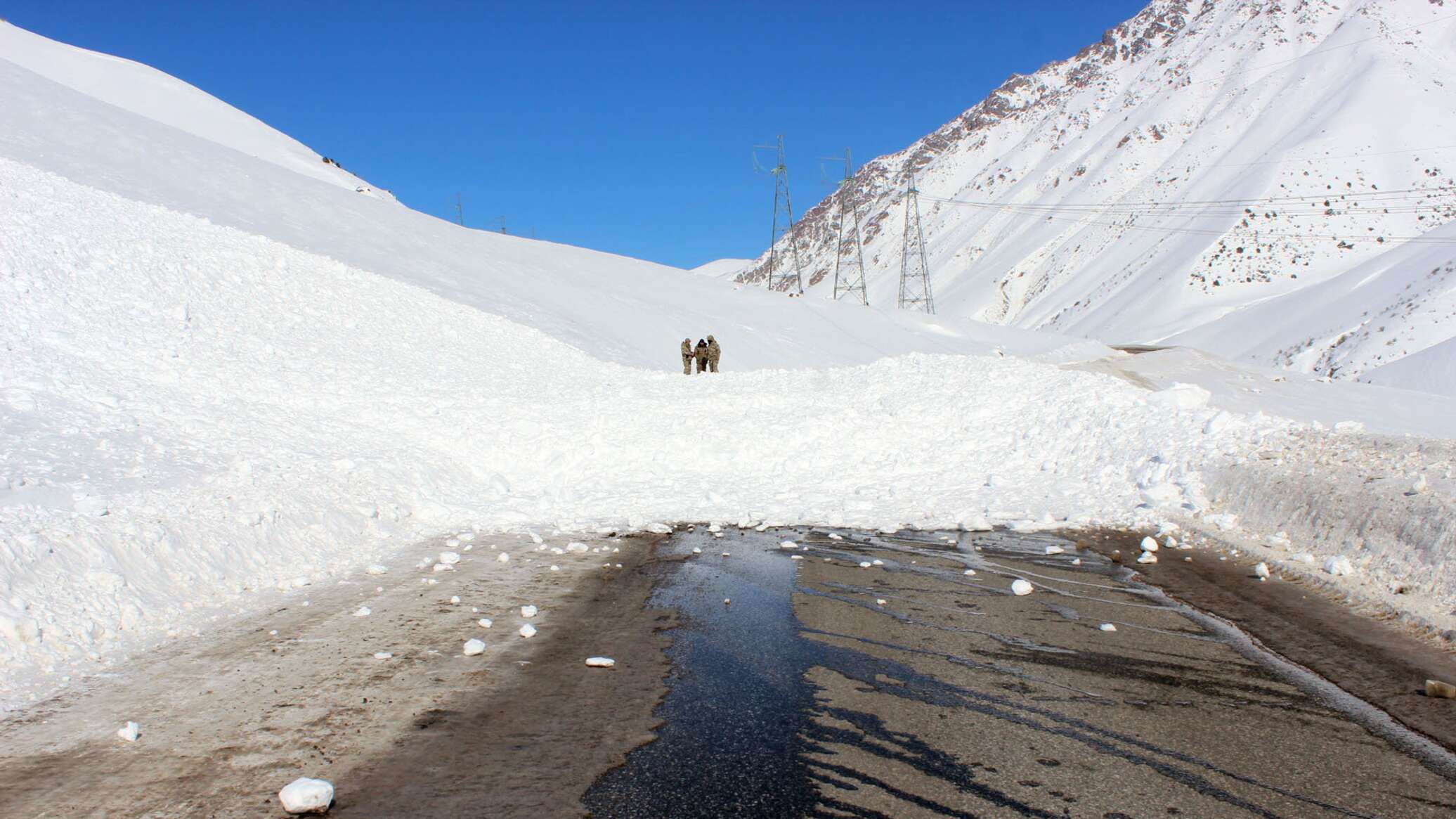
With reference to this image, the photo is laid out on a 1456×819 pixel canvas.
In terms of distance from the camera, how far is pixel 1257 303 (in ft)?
281

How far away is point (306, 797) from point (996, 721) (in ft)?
11.7

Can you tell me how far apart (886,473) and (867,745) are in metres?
10.6

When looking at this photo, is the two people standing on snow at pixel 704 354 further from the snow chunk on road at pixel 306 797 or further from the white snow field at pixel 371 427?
the snow chunk on road at pixel 306 797

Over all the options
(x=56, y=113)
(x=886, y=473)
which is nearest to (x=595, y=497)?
(x=886, y=473)

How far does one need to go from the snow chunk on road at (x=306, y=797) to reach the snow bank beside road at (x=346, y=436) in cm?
A: 283

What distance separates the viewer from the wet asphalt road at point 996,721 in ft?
13.7

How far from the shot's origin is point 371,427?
49.0 ft

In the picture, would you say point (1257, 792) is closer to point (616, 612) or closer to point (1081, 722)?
point (1081, 722)

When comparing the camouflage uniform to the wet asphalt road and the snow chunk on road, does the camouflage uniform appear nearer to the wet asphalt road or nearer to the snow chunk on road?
the wet asphalt road

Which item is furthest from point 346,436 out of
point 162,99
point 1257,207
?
point 1257,207

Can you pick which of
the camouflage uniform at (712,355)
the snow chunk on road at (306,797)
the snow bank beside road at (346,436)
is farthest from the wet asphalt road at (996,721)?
the camouflage uniform at (712,355)

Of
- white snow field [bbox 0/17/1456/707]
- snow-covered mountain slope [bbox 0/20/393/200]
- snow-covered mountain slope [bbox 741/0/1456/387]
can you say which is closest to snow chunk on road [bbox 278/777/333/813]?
white snow field [bbox 0/17/1456/707]

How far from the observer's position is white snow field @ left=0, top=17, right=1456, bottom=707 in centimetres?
778

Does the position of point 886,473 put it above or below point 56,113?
below
